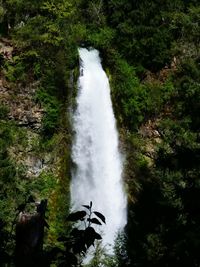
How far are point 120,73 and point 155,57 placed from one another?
7.03 feet

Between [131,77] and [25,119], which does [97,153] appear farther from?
[131,77]

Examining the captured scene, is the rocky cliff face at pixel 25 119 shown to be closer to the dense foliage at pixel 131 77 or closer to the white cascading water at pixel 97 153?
the dense foliage at pixel 131 77

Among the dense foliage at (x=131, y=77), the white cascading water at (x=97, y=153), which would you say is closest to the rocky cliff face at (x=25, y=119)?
the dense foliage at (x=131, y=77)

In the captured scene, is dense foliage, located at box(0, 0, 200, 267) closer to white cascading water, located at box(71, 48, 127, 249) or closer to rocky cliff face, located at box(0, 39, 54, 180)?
rocky cliff face, located at box(0, 39, 54, 180)

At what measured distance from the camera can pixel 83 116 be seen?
59.1 feet

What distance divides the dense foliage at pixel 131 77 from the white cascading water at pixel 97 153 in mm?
375

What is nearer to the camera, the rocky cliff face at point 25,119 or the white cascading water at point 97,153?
the white cascading water at point 97,153

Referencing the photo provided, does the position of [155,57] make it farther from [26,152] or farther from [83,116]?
[26,152]

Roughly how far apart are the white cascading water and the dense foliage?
0.38m

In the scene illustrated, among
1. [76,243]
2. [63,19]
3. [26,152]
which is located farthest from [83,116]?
[76,243]

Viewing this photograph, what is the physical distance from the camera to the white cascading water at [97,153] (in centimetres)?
1681

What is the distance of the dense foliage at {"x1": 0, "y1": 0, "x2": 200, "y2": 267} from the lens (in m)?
16.7

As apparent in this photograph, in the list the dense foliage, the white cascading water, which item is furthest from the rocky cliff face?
the white cascading water

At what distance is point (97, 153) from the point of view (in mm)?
17609
